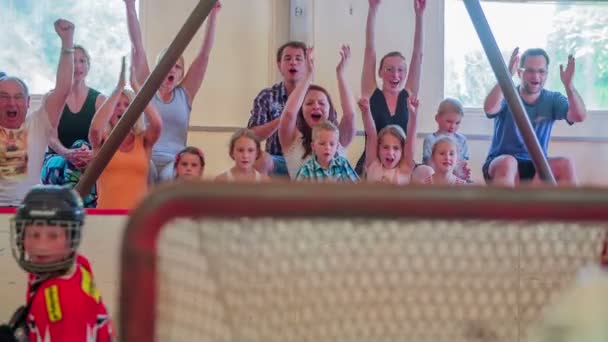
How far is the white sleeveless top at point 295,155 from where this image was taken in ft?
8.96

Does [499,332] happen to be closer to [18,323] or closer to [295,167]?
[18,323]

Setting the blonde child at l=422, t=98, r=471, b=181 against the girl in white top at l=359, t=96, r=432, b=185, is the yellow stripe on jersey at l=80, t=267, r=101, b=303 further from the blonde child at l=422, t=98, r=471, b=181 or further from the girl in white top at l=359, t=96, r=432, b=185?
the blonde child at l=422, t=98, r=471, b=181

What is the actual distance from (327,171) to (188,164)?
0.45m

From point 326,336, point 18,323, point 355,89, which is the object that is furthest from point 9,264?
point 355,89

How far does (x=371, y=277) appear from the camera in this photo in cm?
90

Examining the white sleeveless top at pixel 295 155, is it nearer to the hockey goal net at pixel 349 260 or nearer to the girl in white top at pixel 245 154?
the girl in white top at pixel 245 154

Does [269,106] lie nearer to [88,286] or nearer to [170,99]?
[170,99]

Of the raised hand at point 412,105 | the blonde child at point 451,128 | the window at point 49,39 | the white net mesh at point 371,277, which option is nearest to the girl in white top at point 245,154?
the raised hand at point 412,105

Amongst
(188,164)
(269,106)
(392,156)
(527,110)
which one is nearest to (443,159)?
(392,156)

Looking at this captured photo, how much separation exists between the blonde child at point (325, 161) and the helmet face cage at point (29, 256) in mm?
1143

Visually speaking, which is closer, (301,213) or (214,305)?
(301,213)

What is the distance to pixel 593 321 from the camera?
840 millimetres

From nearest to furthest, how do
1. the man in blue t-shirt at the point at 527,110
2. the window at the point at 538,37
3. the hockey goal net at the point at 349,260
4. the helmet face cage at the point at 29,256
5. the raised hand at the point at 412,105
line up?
the hockey goal net at the point at 349,260 → the helmet face cage at the point at 29,256 → the raised hand at the point at 412,105 → the man in blue t-shirt at the point at 527,110 → the window at the point at 538,37

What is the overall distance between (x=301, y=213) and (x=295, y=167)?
79.0 inches
